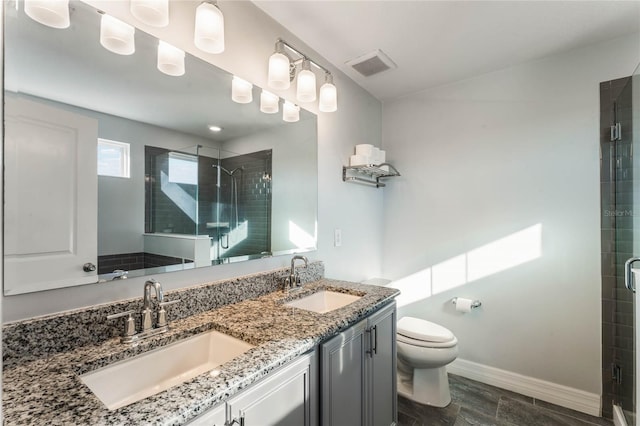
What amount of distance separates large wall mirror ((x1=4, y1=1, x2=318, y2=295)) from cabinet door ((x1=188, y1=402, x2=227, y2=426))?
61 cm

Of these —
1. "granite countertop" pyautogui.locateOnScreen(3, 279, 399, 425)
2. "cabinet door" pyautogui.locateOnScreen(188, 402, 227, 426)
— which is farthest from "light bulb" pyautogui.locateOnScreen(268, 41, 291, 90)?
"cabinet door" pyautogui.locateOnScreen(188, 402, 227, 426)

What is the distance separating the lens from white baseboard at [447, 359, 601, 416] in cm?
→ 196

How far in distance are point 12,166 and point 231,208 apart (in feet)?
2.61

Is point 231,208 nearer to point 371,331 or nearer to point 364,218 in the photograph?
point 371,331

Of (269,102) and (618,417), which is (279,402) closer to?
(269,102)

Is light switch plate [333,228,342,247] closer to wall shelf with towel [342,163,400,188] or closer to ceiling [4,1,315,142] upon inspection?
wall shelf with towel [342,163,400,188]

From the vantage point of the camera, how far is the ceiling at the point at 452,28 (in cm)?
166

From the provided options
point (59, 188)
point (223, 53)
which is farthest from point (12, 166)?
point (223, 53)

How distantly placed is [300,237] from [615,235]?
77.1 inches

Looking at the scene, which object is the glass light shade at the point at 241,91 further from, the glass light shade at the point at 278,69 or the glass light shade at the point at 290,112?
the glass light shade at the point at 290,112

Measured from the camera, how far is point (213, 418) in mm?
→ 819

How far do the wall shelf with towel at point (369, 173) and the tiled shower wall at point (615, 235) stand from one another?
4.49 feet

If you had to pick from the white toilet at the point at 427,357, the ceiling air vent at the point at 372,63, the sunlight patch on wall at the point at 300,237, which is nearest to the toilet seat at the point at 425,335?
the white toilet at the point at 427,357

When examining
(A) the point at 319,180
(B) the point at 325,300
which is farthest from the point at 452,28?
(B) the point at 325,300
